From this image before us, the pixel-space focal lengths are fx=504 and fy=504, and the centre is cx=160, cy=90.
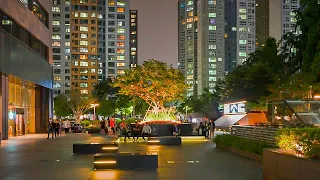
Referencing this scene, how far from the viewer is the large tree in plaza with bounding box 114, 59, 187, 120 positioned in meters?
50.8

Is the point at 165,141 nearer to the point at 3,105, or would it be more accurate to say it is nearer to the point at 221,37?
the point at 3,105

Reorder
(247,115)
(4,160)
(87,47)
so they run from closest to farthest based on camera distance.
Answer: (4,160) → (247,115) → (87,47)

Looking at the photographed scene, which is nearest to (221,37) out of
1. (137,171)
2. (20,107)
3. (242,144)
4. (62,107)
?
(62,107)

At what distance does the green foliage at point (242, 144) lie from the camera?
19844mm

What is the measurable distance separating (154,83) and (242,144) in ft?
94.7

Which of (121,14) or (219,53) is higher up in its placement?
(121,14)

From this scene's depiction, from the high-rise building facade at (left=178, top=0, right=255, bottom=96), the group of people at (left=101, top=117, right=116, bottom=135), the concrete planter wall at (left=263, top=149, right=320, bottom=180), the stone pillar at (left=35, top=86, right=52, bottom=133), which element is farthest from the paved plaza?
the high-rise building facade at (left=178, top=0, right=255, bottom=96)

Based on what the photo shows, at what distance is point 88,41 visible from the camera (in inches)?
6860

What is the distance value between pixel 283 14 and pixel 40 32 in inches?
6192

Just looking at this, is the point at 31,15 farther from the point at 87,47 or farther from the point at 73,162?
the point at 87,47

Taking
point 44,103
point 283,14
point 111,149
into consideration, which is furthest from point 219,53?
point 111,149

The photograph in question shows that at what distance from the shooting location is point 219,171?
16000 millimetres

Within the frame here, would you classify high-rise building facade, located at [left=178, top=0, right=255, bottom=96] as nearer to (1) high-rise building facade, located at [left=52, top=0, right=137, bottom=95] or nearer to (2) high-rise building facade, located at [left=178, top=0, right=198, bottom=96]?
(2) high-rise building facade, located at [left=178, top=0, right=198, bottom=96]

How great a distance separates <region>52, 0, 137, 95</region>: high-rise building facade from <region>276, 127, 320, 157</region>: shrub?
511 feet
